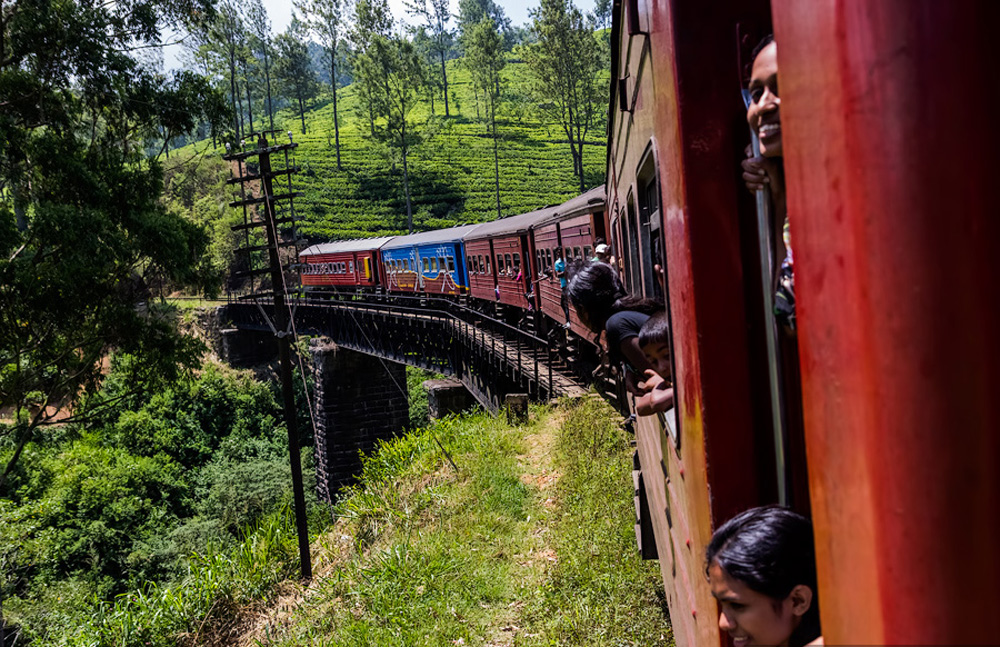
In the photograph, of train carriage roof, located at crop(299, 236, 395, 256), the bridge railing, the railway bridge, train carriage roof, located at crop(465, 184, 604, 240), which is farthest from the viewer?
train carriage roof, located at crop(299, 236, 395, 256)

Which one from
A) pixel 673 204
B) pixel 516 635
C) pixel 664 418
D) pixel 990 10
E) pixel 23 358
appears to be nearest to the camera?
pixel 990 10

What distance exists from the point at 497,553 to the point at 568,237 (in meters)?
5.71

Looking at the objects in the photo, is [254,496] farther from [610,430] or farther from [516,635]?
[516,635]

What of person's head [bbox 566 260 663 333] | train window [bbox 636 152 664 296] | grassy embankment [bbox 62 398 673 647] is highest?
train window [bbox 636 152 664 296]

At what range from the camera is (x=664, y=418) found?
116 inches

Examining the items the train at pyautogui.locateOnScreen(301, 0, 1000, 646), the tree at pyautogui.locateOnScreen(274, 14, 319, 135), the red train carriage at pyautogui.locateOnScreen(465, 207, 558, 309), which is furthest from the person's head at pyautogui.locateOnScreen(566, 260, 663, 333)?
the tree at pyautogui.locateOnScreen(274, 14, 319, 135)

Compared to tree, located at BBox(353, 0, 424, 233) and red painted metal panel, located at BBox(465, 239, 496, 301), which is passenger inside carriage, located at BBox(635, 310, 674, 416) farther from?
tree, located at BBox(353, 0, 424, 233)

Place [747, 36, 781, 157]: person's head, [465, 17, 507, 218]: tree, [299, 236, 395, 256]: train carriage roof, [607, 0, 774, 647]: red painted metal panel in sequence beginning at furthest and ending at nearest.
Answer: [465, 17, 507, 218]: tree < [299, 236, 395, 256]: train carriage roof < [607, 0, 774, 647]: red painted metal panel < [747, 36, 781, 157]: person's head

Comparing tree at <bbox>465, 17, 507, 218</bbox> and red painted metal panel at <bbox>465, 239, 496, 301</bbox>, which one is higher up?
tree at <bbox>465, 17, 507, 218</bbox>

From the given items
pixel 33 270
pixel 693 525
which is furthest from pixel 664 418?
pixel 33 270

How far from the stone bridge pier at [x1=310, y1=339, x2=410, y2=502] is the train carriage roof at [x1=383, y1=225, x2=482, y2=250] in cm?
422

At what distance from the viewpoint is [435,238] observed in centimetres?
2564

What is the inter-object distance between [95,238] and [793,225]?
1426 cm

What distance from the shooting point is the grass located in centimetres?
734
